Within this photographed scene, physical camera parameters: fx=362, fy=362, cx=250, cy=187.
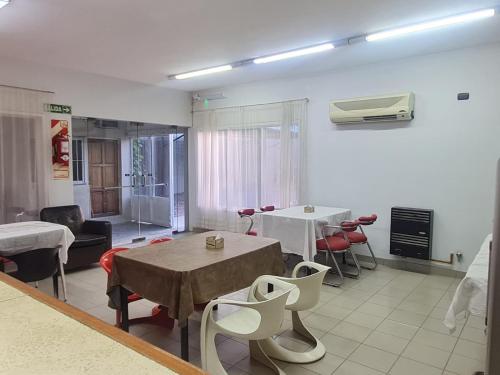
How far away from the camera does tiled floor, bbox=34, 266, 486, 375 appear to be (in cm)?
275

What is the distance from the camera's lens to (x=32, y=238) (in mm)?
3889

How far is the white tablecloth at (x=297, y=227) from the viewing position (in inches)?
→ 178

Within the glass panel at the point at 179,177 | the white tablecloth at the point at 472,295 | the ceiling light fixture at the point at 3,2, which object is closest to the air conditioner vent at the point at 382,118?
the white tablecloth at the point at 472,295

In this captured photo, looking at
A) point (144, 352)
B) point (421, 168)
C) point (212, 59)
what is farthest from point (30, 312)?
point (421, 168)

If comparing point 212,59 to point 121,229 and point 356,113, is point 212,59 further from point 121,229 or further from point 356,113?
point 121,229

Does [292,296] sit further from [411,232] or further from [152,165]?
[152,165]

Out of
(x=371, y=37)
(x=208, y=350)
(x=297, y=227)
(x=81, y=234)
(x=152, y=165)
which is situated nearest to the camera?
(x=208, y=350)

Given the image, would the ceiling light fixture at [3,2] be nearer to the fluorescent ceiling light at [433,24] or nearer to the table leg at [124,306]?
the table leg at [124,306]

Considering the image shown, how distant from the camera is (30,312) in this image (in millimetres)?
1191

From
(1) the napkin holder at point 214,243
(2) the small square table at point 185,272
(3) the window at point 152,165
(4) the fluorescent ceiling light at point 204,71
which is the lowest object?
(2) the small square table at point 185,272

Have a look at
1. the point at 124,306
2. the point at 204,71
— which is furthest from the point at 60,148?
the point at 124,306

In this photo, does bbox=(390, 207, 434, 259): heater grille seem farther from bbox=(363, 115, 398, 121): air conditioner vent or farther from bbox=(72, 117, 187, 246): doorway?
bbox=(72, 117, 187, 246): doorway

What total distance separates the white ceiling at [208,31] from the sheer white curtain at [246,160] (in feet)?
3.56

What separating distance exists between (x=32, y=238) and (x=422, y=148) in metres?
4.91
